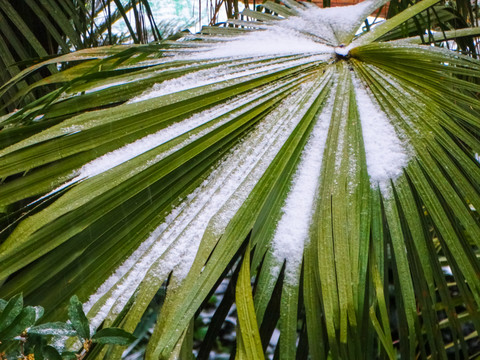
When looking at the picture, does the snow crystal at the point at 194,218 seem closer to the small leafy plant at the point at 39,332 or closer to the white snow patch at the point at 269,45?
the small leafy plant at the point at 39,332

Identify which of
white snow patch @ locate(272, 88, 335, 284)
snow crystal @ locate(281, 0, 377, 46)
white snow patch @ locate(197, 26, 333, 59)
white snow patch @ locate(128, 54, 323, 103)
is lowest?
white snow patch @ locate(272, 88, 335, 284)

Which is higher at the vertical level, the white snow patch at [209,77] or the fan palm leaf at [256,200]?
the white snow patch at [209,77]

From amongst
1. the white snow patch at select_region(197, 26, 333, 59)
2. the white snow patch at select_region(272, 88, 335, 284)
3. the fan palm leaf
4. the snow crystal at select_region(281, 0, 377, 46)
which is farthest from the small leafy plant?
the snow crystal at select_region(281, 0, 377, 46)

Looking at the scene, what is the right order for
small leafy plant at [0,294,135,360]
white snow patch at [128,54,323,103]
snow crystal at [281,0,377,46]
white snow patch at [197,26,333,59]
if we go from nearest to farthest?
1. small leafy plant at [0,294,135,360]
2. white snow patch at [128,54,323,103]
3. white snow patch at [197,26,333,59]
4. snow crystal at [281,0,377,46]

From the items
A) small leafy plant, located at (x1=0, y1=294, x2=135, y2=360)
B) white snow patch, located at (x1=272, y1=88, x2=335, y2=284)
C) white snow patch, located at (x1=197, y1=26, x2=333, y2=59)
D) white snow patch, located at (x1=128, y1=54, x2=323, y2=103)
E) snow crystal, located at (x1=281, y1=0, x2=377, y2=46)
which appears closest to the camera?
small leafy plant, located at (x1=0, y1=294, x2=135, y2=360)

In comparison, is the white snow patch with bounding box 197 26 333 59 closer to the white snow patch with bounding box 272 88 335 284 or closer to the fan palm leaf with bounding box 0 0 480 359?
the fan palm leaf with bounding box 0 0 480 359

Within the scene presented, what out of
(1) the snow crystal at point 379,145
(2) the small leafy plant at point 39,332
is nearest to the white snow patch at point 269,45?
(1) the snow crystal at point 379,145

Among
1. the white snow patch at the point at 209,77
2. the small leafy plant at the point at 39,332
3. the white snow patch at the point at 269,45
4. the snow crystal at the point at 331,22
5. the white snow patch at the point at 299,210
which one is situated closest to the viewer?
the small leafy plant at the point at 39,332

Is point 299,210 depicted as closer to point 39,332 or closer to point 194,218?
point 194,218
